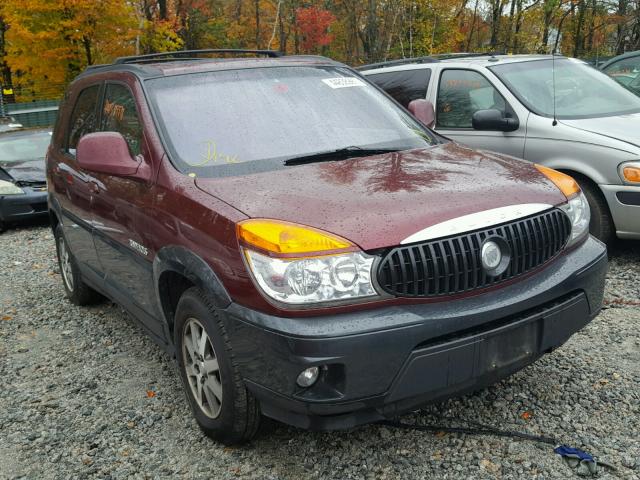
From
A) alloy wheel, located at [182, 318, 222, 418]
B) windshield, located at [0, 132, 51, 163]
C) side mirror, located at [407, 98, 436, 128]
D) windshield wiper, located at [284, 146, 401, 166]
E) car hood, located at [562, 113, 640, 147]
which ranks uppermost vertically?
side mirror, located at [407, 98, 436, 128]

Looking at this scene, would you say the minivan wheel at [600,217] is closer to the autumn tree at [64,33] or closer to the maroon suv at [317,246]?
the maroon suv at [317,246]

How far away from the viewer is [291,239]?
258 cm

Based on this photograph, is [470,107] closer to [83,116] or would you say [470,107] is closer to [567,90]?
[567,90]

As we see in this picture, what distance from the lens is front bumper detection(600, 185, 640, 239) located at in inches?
207

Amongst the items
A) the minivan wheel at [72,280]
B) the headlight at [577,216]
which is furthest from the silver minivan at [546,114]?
the minivan wheel at [72,280]

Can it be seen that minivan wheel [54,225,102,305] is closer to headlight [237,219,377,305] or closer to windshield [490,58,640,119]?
headlight [237,219,377,305]

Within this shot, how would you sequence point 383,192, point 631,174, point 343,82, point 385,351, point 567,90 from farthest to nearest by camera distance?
point 567,90 → point 631,174 → point 343,82 → point 383,192 → point 385,351

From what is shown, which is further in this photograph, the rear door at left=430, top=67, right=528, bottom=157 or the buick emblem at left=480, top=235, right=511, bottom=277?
the rear door at left=430, top=67, right=528, bottom=157

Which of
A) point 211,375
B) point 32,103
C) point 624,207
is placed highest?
point 624,207

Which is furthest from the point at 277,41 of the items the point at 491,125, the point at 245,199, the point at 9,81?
the point at 245,199

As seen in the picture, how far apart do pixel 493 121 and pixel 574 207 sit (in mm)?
2876

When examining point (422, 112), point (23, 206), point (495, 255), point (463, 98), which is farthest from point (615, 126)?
point (23, 206)

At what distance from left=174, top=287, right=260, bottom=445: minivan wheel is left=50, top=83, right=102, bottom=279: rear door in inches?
57.5

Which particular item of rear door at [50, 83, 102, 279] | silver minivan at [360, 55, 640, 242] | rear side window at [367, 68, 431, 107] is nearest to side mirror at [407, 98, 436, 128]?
silver minivan at [360, 55, 640, 242]
